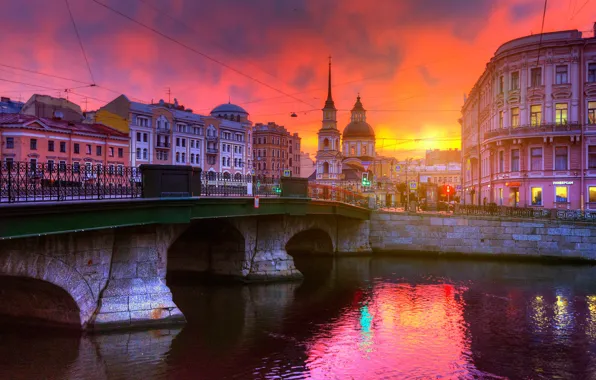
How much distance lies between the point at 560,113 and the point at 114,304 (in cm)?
4399

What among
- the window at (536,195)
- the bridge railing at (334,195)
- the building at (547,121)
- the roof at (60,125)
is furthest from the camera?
the roof at (60,125)

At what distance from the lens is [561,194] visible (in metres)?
48.6

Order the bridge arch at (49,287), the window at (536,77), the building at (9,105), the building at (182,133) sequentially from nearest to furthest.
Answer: the bridge arch at (49,287)
the window at (536,77)
the building at (9,105)
the building at (182,133)

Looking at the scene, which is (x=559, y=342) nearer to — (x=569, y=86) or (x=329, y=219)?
(x=329, y=219)

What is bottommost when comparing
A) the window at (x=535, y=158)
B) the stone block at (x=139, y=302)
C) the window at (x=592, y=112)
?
the stone block at (x=139, y=302)

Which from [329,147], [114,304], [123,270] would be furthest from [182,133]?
[114,304]

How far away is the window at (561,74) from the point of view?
4878cm

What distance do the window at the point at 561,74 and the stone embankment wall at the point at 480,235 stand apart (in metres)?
14.4

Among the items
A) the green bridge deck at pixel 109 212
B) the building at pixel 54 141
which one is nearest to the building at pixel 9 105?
the building at pixel 54 141

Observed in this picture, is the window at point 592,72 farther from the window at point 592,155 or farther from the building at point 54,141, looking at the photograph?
the building at point 54,141

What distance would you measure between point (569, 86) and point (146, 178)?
42.2 metres

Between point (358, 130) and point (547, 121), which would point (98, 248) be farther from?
point (358, 130)

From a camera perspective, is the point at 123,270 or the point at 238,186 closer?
the point at 123,270

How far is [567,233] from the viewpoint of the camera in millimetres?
42438
